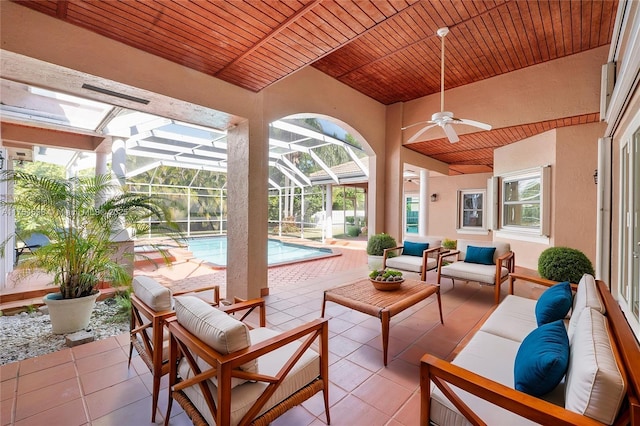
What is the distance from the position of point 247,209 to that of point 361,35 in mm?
2546

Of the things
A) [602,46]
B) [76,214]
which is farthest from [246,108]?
[602,46]

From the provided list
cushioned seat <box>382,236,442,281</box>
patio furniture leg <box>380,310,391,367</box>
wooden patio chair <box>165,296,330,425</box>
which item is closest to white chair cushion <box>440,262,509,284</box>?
cushioned seat <box>382,236,442,281</box>

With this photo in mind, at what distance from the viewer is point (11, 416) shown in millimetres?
1832

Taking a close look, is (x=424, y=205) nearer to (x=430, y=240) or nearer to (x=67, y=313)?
(x=430, y=240)

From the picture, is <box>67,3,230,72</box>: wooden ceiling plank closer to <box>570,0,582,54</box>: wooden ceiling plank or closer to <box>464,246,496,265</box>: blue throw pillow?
<box>570,0,582,54</box>: wooden ceiling plank

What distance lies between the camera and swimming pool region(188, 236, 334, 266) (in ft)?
29.1

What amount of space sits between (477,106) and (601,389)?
18.3 feet

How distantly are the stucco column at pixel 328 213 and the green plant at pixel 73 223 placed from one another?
9091 mm

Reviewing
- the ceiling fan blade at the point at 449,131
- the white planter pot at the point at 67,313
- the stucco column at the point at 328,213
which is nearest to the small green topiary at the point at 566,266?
the ceiling fan blade at the point at 449,131

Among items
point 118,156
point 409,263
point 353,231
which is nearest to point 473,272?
point 409,263

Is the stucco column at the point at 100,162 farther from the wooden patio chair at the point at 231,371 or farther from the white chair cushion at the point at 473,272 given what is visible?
the white chair cushion at the point at 473,272

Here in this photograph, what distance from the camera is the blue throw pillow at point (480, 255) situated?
4.55 m

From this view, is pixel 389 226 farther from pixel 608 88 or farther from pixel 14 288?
pixel 14 288

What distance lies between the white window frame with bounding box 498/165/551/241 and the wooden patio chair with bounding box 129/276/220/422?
628cm
